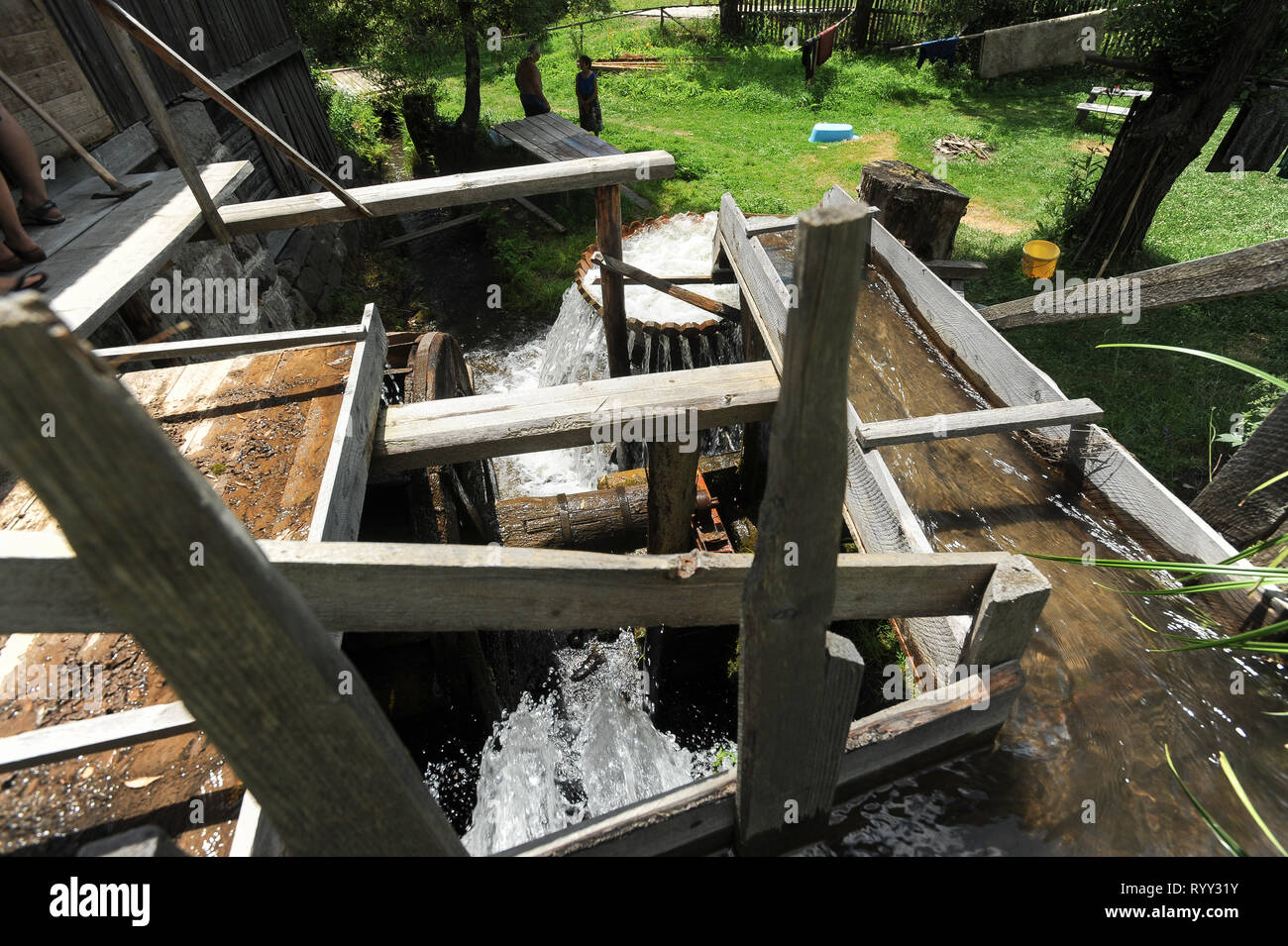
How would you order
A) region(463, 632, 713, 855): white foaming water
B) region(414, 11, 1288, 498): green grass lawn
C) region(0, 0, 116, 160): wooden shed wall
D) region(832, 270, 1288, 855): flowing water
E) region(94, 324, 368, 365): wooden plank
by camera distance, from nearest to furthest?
region(832, 270, 1288, 855): flowing water, region(94, 324, 368, 365): wooden plank, region(463, 632, 713, 855): white foaming water, region(0, 0, 116, 160): wooden shed wall, region(414, 11, 1288, 498): green grass lawn

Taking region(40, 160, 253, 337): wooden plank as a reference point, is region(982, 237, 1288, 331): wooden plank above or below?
below

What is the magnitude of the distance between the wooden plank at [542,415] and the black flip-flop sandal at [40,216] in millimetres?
2688

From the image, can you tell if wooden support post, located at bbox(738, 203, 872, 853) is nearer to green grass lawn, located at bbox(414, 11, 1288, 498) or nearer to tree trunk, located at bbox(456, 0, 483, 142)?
green grass lawn, located at bbox(414, 11, 1288, 498)

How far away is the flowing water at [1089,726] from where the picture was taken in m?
2.09

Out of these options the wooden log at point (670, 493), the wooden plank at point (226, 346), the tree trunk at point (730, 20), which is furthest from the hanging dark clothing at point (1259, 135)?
the tree trunk at point (730, 20)

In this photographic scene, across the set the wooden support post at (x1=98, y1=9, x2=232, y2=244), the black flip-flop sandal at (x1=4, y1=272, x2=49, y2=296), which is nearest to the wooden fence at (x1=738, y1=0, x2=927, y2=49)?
the wooden support post at (x1=98, y1=9, x2=232, y2=244)

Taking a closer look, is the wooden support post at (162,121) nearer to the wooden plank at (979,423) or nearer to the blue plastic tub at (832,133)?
the wooden plank at (979,423)

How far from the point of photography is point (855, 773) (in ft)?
6.35

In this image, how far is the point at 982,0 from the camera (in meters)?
13.1

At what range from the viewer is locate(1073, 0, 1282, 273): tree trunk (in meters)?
5.66

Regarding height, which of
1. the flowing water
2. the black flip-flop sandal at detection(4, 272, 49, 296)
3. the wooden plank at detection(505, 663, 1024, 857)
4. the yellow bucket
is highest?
the black flip-flop sandal at detection(4, 272, 49, 296)

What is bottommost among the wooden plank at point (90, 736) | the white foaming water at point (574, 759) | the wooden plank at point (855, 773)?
the white foaming water at point (574, 759)

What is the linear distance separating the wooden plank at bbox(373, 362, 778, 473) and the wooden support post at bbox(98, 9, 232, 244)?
5.38ft

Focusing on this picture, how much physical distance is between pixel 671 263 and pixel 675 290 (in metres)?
1.19
